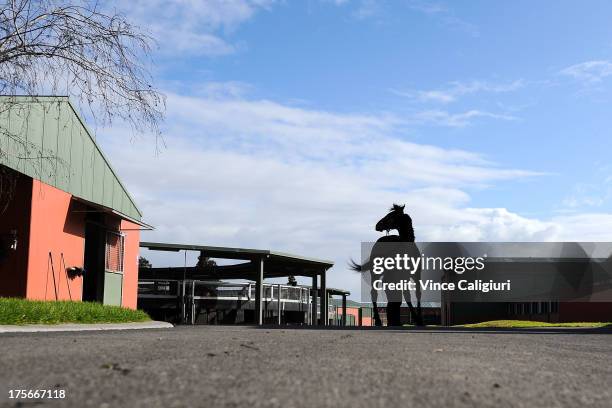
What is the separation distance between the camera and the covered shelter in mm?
28812

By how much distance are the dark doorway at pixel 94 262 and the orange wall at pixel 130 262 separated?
1961mm

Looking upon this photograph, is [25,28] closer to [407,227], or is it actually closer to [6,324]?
[6,324]

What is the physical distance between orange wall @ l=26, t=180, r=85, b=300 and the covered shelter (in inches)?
302

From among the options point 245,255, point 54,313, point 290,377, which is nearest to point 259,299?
point 245,255

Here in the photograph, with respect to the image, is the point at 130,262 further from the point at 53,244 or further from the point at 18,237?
the point at 18,237

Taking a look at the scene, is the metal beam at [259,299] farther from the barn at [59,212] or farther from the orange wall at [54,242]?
the orange wall at [54,242]

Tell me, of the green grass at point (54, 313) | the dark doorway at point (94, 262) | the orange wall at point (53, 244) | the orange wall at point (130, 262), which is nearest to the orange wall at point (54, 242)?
the orange wall at point (53, 244)

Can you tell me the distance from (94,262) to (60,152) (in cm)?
436

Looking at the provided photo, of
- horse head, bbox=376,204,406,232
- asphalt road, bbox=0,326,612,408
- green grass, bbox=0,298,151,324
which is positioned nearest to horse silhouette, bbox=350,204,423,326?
horse head, bbox=376,204,406,232

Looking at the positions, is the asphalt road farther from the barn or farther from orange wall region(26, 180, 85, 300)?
orange wall region(26, 180, 85, 300)

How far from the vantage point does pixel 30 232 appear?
57.8 feet

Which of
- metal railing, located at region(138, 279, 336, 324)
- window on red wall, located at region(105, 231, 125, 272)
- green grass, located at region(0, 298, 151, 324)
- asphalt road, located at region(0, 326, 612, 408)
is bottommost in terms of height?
asphalt road, located at region(0, 326, 612, 408)

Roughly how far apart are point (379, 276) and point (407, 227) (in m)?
1.58

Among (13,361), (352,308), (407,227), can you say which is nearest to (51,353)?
(13,361)
